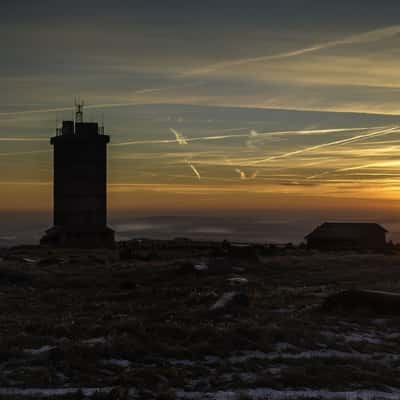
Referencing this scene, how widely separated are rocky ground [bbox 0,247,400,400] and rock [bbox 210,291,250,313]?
0.05 metres

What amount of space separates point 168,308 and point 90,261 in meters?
25.1

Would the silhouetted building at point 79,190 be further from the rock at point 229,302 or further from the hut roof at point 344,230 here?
the rock at point 229,302

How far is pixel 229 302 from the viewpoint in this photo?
2141cm

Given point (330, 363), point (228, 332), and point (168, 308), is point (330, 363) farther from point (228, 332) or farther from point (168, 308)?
point (168, 308)

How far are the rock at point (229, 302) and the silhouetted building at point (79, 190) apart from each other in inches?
1905

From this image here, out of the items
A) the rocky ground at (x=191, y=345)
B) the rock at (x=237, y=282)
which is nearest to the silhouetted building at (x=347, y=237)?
the rock at (x=237, y=282)

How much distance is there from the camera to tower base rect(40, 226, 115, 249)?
67.8m

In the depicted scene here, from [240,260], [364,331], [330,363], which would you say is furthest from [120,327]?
[240,260]

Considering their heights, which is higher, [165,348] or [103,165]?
[103,165]

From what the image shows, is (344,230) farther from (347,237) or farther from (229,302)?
(229,302)

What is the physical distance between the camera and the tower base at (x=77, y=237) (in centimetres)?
6775

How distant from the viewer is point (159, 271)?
35281 mm

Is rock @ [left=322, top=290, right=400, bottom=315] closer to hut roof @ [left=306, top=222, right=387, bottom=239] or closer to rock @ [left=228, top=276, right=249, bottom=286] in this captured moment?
rock @ [left=228, top=276, right=249, bottom=286]

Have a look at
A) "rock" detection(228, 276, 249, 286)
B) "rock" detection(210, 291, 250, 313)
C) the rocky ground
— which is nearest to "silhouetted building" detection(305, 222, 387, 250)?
"rock" detection(228, 276, 249, 286)
